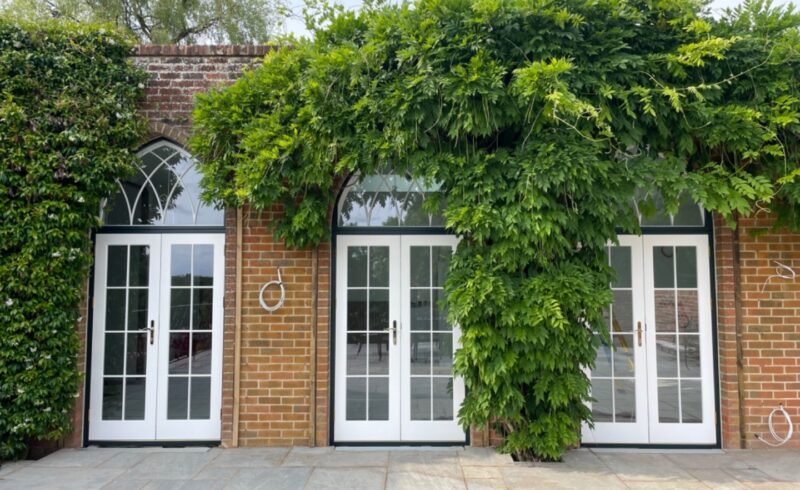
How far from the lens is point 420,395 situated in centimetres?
446

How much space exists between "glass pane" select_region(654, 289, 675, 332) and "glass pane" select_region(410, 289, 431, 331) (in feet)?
6.95

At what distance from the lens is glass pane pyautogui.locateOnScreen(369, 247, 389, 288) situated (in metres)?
4.55

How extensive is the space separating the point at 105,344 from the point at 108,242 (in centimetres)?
95

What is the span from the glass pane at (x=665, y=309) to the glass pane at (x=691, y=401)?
52 centimetres

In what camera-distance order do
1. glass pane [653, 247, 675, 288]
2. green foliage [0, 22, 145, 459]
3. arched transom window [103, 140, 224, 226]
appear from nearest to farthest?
green foliage [0, 22, 145, 459] < glass pane [653, 247, 675, 288] < arched transom window [103, 140, 224, 226]

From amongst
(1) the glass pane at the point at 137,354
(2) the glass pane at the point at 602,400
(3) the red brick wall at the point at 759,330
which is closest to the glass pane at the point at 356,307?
(1) the glass pane at the point at 137,354

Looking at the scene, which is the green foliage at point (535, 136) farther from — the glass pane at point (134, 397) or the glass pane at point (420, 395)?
the glass pane at point (134, 397)

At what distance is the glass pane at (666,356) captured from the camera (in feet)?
14.7

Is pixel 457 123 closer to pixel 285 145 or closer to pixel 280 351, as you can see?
pixel 285 145

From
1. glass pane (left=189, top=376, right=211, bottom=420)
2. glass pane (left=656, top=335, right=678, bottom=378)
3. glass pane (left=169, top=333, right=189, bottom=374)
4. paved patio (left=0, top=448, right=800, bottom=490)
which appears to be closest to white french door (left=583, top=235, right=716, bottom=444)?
glass pane (left=656, top=335, right=678, bottom=378)

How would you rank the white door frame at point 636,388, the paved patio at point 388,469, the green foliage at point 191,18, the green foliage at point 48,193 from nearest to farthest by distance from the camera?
the paved patio at point 388,469
the green foliage at point 48,193
the white door frame at point 636,388
the green foliage at point 191,18

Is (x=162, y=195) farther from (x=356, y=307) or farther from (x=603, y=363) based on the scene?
(x=603, y=363)

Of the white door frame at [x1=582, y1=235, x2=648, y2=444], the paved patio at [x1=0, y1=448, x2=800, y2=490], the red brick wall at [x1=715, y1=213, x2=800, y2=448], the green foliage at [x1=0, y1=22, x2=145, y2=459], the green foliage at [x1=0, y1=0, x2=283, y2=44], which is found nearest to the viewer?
the paved patio at [x1=0, y1=448, x2=800, y2=490]

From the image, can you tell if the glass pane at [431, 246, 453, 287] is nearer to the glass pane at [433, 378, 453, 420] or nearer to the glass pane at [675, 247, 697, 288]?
the glass pane at [433, 378, 453, 420]
